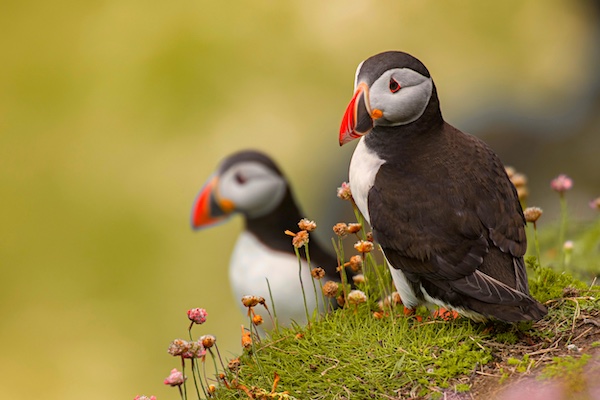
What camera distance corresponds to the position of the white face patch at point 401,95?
340cm

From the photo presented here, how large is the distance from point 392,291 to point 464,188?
89 cm

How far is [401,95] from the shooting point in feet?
11.3

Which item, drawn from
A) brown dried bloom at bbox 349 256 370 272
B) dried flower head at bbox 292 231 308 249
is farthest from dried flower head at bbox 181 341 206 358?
brown dried bloom at bbox 349 256 370 272

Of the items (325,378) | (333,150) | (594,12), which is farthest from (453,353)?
(594,12)

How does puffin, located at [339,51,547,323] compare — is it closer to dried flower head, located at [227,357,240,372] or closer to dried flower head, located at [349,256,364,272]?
dried flower head, located at [349,256,364,272]

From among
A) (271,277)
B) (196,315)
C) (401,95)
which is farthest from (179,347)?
(271,277)

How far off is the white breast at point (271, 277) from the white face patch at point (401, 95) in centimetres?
197

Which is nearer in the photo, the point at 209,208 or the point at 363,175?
the point at 363,175

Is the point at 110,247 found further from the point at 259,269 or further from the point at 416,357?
the point at 416,357

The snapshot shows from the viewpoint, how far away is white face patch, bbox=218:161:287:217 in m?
5.69

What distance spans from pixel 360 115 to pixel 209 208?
2.62 meters

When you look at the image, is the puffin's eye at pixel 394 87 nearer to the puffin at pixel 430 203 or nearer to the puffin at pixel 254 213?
the puffin at pixel 430 203

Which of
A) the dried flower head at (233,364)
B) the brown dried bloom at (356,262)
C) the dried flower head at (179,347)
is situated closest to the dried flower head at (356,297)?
the brown dried bloom at (356,262)

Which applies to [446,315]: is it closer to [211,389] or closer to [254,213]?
[211,389]
